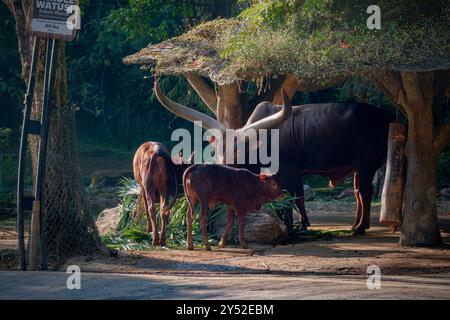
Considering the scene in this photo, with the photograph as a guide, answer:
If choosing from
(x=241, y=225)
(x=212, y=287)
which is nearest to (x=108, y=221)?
A: (x=241, y=225)

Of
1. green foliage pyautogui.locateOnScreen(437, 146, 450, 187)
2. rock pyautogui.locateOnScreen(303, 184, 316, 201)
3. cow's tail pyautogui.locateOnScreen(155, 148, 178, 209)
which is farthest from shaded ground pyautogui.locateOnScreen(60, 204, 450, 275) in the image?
green foliage pyautogui.locateOnScreen(437, 146, 450, 187)

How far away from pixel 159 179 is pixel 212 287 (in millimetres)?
4295

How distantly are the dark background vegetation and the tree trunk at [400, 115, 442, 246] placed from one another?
9732 mm

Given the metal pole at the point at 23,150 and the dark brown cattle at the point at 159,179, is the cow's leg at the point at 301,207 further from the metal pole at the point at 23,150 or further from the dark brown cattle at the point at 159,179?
the metal pole at the point at 23,150

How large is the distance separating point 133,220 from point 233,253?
104 inches

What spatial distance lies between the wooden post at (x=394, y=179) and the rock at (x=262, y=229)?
1492 mm

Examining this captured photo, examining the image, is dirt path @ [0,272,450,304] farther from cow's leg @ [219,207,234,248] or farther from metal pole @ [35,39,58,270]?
cow's leg @ [219,207,234,248]

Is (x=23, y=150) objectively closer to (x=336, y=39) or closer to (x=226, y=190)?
(x=226, y=190)

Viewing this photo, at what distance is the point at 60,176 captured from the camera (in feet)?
37.8

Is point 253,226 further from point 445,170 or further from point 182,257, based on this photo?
point 445,170
